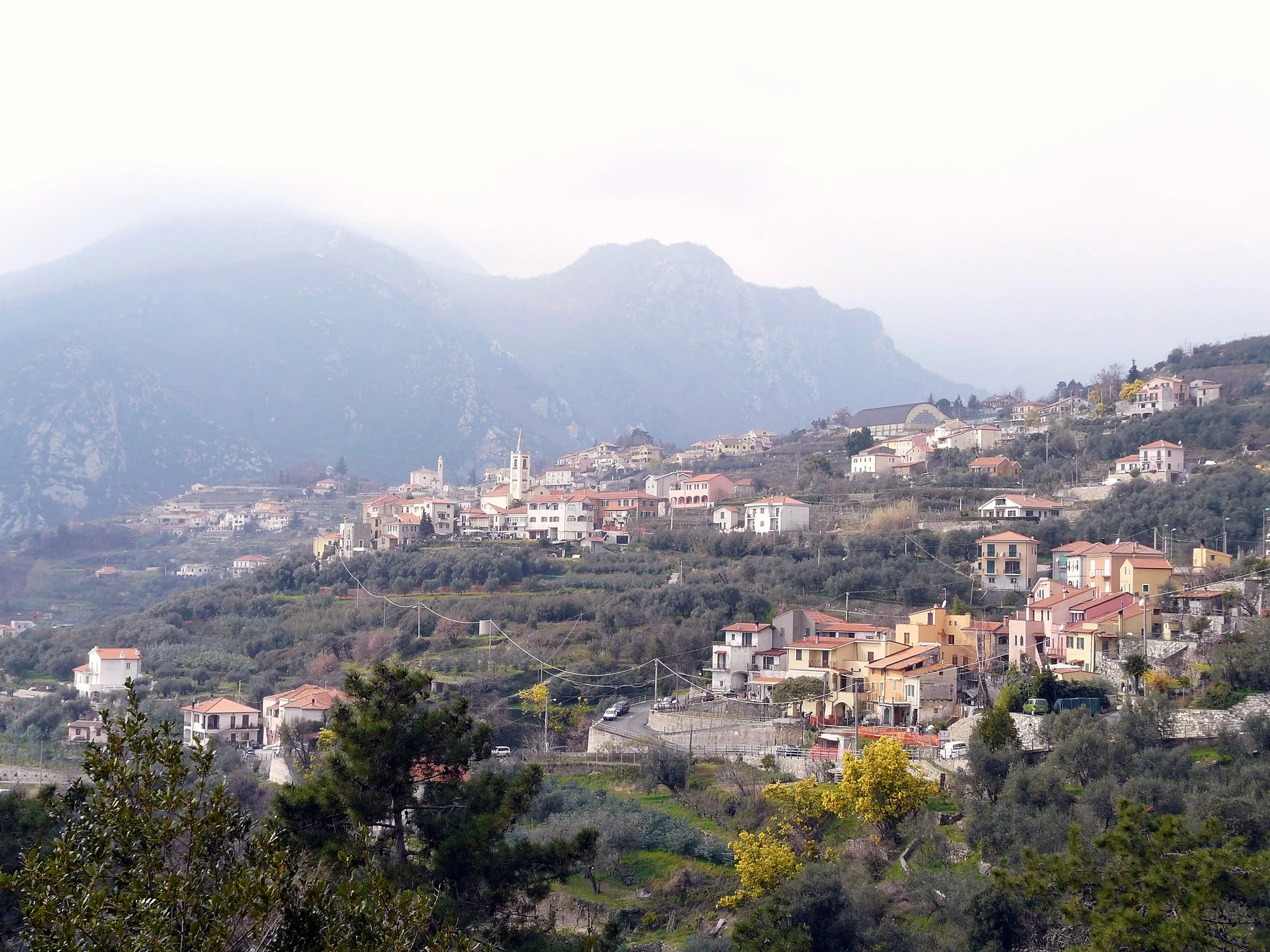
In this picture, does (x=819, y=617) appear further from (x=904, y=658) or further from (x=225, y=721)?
(x=225, y=721)

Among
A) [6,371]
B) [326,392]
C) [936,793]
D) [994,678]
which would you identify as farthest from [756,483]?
[326,392]

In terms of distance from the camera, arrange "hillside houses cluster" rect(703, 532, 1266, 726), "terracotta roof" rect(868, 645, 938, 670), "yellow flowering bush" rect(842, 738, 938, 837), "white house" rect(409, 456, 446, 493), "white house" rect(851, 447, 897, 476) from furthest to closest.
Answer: "white house" rect(409, 456, 446, 493), "white house" rect(851, 447, 897, 476), "terracotta roof" rect(868, 645, 938, 670), "hillside houses cluster" rect(703, 532, 1266, 726), "yellow flowering bush" rect(842, 738, 938, 837)

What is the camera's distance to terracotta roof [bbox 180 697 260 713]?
39.9 metres

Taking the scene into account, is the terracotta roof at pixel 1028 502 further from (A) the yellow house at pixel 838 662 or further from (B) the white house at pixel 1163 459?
(A) the yellow house at pixel 838 662

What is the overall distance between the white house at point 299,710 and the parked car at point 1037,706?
20.0 m

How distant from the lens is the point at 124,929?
7.27 metres

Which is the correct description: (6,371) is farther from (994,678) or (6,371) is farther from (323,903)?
(323,903)

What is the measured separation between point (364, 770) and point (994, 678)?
20.4 m

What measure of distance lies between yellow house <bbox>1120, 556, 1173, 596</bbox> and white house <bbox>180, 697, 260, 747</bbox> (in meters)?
26.4

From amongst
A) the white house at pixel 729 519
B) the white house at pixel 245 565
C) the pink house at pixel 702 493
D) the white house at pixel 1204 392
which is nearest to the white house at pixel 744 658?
the white house at pixel 729 519

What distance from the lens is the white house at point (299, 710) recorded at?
36938 mm

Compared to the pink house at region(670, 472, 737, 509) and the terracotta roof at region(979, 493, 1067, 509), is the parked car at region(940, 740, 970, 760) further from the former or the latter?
the pink house at region(670, 472, 737, 509)

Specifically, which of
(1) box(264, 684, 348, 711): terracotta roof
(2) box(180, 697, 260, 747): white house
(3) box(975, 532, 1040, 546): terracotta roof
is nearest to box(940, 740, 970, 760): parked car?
(3) box(975, 532, 1040, 546): terracotta roof

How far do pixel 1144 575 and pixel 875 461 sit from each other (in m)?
33.2
